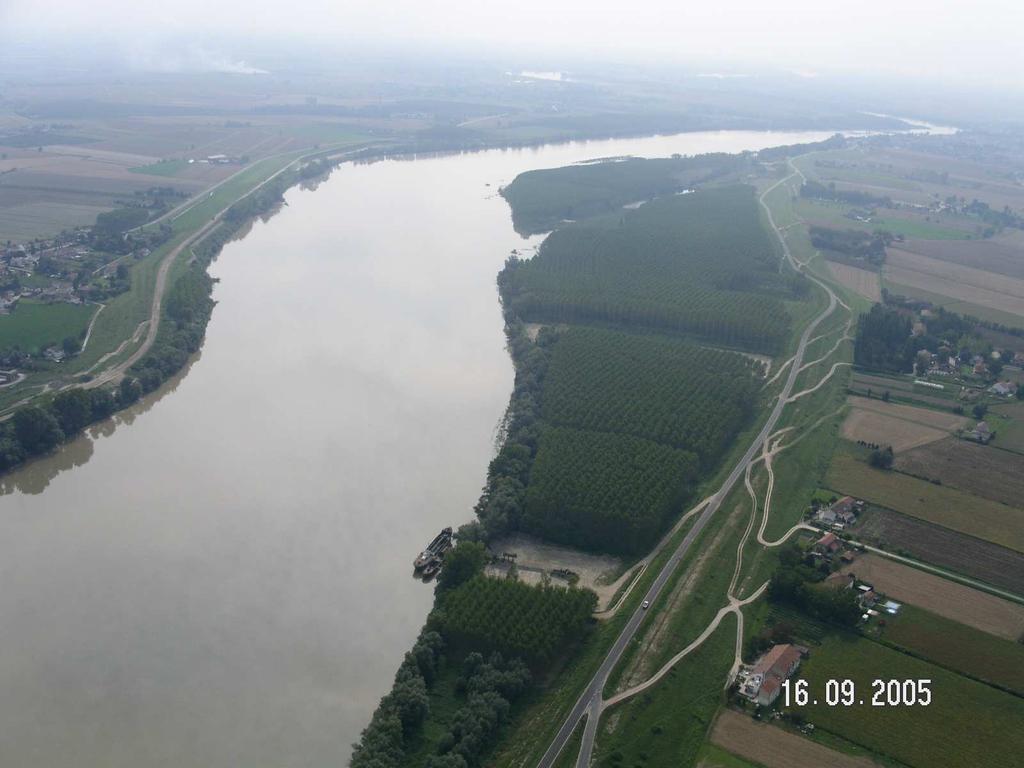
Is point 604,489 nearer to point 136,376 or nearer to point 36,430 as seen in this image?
point 36,430

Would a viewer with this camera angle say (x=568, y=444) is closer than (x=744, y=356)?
Yes

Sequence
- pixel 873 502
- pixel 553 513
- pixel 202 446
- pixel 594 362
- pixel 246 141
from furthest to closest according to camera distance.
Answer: pixel 246 141 < pixel 594 362 < pixel 202 446 < pixel 873 502 < pixel 553 513

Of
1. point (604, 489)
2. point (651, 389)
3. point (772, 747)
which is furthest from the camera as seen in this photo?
point (651, 389)

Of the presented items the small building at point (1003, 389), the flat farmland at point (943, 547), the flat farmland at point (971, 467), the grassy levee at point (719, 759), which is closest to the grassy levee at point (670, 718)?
the grassy levee at point (719, 759)

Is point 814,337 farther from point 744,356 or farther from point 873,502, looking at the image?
point 873,502

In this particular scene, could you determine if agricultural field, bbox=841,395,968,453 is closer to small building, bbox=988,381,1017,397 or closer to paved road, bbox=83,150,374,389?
small building, bbox=988,381,1017,397

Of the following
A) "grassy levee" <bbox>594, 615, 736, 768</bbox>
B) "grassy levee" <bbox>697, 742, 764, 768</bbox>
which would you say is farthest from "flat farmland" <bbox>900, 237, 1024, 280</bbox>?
"grassy levee" <bbox>697, 742, 764, 768</bbox>

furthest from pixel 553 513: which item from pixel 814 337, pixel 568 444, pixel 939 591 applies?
pixel 814 337

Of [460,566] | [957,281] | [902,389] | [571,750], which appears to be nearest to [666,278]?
[902,389]
